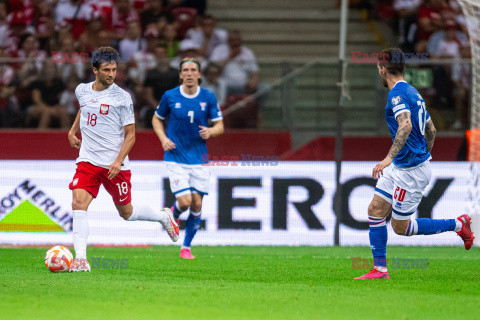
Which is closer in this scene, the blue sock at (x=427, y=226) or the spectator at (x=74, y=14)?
the blue sock at (x=427, y=226)

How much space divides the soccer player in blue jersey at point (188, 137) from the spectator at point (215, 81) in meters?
2.51

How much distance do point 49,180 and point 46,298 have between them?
260 inches

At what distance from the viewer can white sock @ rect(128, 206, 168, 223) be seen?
9453 millimetres

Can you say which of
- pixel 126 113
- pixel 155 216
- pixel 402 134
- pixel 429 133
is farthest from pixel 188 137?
pixel 402 134

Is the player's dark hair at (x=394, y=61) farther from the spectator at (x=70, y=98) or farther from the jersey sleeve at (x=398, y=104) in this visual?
the spectator at (x=70, y=98)

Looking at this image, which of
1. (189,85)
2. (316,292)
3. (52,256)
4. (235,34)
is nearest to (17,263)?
(52,256)

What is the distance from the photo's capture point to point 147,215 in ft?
31.5

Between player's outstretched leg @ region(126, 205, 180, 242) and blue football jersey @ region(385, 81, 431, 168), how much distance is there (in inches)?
120

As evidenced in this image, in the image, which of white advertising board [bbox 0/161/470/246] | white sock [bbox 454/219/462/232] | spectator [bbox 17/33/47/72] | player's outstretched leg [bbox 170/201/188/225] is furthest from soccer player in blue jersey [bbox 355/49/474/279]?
spectator [bbox 17/33/47/72]

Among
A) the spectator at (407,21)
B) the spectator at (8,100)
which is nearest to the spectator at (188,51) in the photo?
the spectator at (8,100)

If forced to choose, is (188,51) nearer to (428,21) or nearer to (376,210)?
(428,21)

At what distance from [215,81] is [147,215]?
408 centimetres

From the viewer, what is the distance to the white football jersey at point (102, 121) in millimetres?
8742

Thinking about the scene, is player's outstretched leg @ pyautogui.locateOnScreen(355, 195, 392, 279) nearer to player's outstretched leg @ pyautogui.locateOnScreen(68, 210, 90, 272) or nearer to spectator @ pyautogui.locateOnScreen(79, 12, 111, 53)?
player's outstretched leg @ pyautogui.locateOnScreen(68, 210, 90, 272)
